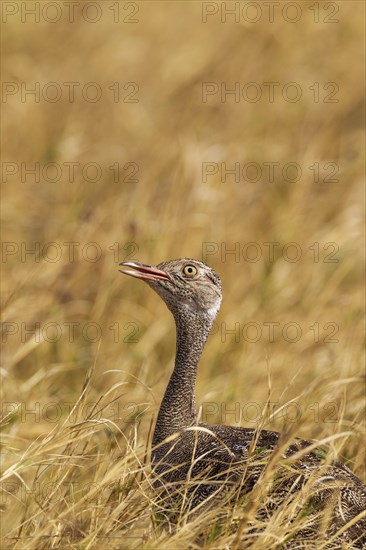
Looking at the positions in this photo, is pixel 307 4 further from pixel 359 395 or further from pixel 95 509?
pixel 95 509

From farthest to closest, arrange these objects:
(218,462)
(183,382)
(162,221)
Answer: (162,221)
(183,382)
(218,462)

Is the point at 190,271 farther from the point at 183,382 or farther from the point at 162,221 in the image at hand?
the point at 162,221

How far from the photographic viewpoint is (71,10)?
9.59 m

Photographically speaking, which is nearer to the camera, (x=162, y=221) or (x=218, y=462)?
(x=218, y=462)

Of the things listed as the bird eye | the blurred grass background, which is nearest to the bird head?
the bird eye

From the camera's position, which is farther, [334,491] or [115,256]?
[115,256]

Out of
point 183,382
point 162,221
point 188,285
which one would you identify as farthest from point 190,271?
point 162,221

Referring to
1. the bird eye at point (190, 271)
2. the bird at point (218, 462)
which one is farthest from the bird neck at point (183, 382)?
the bird eye at point (190, 271)

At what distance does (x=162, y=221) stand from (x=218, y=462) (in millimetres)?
3266

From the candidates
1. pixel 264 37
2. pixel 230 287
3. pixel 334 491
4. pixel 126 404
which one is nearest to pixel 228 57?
pixel 264 37

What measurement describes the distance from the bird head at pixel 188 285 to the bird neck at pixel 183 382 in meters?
0.04

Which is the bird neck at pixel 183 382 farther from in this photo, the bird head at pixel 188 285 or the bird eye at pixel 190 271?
the bird eye at pixel 190 271

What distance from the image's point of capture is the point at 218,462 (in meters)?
3.94

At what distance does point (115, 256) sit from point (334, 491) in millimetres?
3400
